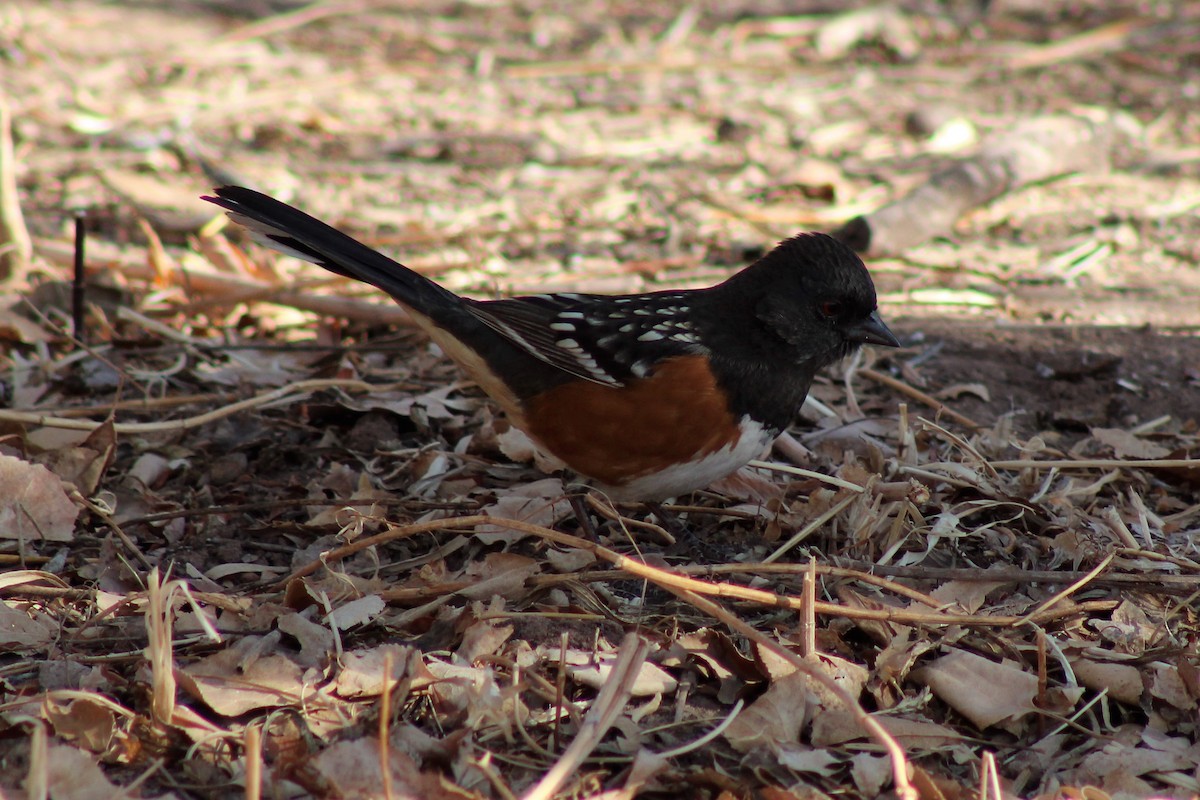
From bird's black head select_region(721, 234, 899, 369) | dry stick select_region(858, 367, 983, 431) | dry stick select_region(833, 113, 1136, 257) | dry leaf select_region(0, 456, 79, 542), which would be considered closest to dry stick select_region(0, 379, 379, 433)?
dry leaf select_region(0, 456, 79, 542)

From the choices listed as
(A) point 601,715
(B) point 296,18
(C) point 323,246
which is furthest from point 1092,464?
(B) point 296,18

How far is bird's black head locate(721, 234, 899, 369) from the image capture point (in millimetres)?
2656

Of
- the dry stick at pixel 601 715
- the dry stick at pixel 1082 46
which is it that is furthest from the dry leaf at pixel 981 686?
the dry stick at pixel 1082 46

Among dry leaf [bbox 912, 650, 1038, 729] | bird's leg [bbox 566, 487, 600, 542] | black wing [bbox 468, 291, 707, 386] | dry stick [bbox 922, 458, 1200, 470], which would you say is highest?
black wing [bbox 468, 291, 707, 386]

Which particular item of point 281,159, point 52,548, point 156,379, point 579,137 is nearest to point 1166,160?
point 579,137

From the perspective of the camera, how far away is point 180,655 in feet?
6.62

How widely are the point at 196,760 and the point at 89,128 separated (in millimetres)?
4181

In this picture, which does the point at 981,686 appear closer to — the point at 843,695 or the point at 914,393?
the point at 843,695

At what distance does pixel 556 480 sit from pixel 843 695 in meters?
1.22

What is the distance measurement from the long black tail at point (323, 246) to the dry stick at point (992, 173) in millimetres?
1788

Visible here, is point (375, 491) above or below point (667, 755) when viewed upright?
below

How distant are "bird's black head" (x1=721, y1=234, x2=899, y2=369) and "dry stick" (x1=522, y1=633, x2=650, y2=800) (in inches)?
38.0

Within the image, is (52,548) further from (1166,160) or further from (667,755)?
(1166,160)

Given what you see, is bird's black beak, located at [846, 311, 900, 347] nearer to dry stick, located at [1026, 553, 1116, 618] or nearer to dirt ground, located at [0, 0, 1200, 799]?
dirt ground, located at [0, 0, 1200, 799]
